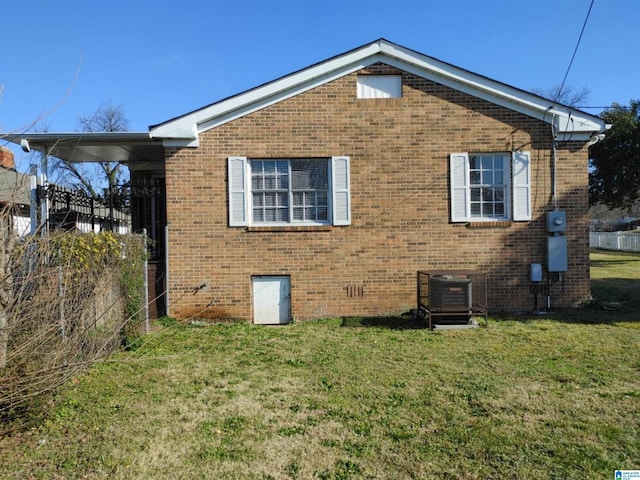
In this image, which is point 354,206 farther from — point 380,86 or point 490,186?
point 490,186

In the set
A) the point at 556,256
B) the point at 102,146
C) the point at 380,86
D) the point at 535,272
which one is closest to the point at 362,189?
the point at 380,86

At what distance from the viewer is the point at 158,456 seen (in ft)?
11.6

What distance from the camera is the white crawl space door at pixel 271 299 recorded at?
29.4 ft

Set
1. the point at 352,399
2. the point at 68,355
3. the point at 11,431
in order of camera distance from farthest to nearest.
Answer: the point at 352,399 < the point at 68,355 < the point at 11,431

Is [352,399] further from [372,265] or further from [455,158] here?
[455,158]

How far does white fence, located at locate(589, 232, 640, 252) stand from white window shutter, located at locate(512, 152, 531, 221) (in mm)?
23943

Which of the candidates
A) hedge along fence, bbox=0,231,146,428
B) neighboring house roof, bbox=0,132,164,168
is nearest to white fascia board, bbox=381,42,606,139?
neighboring house roof, bbox=0,132,164,168

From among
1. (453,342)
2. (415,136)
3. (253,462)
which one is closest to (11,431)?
(253,462)

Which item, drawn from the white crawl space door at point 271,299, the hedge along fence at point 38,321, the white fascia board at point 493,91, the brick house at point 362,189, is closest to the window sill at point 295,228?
the brick house at point 362,189

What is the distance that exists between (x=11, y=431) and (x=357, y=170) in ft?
22.8

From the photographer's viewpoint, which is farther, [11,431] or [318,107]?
[318,107]

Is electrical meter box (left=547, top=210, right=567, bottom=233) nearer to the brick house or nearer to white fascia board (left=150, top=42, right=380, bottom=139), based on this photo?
the brick house

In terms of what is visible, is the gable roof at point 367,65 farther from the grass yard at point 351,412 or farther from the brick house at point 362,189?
the grass yard at point 351,412

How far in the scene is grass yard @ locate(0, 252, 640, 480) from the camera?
3371 mm
